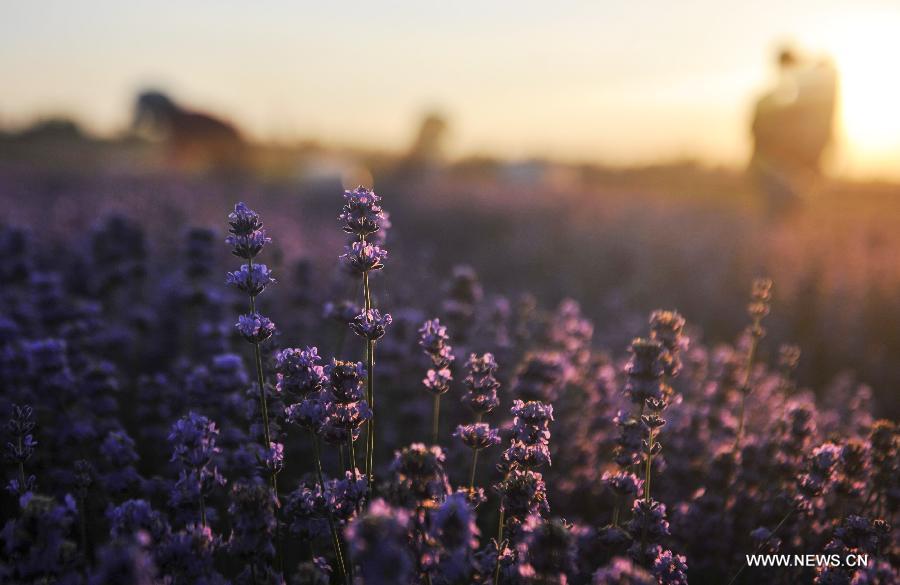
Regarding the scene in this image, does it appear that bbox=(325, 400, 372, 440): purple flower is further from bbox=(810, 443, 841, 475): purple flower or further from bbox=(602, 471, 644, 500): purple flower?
bbox=(810, 443, 841, 475): purple flower

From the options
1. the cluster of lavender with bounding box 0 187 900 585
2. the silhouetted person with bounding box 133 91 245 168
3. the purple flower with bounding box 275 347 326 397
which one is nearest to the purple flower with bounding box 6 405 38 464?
the cluster of lavender with bounding box 0 187 900 585

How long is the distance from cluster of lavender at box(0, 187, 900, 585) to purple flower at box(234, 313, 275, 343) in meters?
0.02

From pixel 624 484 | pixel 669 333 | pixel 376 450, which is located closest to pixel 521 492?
pixel 624 484

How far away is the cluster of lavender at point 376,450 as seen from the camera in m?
1.98

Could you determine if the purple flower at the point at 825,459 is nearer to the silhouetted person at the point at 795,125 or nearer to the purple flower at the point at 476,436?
the purple flower at the point at 476,436

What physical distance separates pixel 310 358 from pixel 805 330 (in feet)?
25.9

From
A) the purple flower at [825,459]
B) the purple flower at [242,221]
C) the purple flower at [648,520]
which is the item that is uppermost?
the purple flower at [242,221]

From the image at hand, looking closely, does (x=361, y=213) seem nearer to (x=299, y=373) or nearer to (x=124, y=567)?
(x=299, y=373)

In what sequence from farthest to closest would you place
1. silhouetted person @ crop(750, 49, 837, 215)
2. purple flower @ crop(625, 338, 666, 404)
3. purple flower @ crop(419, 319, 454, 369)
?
silhouetted person @ crop(750, 49, 837, 215) < purple flower @ crop(625, 338, 666, 404) < purple flower @ crop(419, 319, 454, 369)

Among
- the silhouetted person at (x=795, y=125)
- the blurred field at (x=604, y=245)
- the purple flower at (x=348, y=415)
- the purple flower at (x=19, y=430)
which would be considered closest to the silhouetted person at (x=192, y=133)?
the blurred field at (x=604, y=245)

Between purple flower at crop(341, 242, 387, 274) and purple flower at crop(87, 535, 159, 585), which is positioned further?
purple flower at crop(341, 242, 387, 274)

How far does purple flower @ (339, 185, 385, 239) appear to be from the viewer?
2412 millimetres

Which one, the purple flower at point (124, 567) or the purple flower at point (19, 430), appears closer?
the purple flower at point (124, 567)

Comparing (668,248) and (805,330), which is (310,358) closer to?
(805,330)
